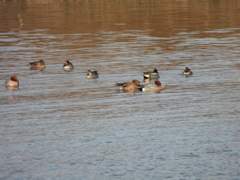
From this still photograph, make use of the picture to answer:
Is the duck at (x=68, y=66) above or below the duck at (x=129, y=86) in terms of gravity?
above

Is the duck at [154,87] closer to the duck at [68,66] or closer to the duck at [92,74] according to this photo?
the duck at [92,74]

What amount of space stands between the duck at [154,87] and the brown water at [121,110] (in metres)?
0.35

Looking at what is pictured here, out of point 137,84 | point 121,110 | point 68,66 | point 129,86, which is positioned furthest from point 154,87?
point 68,66

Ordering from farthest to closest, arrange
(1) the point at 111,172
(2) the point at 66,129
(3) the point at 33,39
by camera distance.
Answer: (3) the point at 33,39 → (2) the point at 66,129 → (1) the point at 111,172

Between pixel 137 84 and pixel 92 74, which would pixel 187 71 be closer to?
pixel 137 84

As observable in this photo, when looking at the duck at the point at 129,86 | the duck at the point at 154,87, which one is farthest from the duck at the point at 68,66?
the duck at the point at 154,87

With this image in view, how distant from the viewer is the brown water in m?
14.6

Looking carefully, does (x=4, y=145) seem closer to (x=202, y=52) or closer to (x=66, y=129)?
(x=66, y=129)

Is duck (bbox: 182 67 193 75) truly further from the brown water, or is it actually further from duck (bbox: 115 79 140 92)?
duck (bbox: 115 79 140 92)

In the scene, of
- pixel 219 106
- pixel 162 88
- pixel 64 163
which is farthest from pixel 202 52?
pixel 64 163

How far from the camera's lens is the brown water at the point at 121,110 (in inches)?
575

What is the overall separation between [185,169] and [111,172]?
179 cm

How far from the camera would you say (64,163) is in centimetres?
1484

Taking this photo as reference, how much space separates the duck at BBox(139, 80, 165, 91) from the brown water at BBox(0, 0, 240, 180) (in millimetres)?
351
